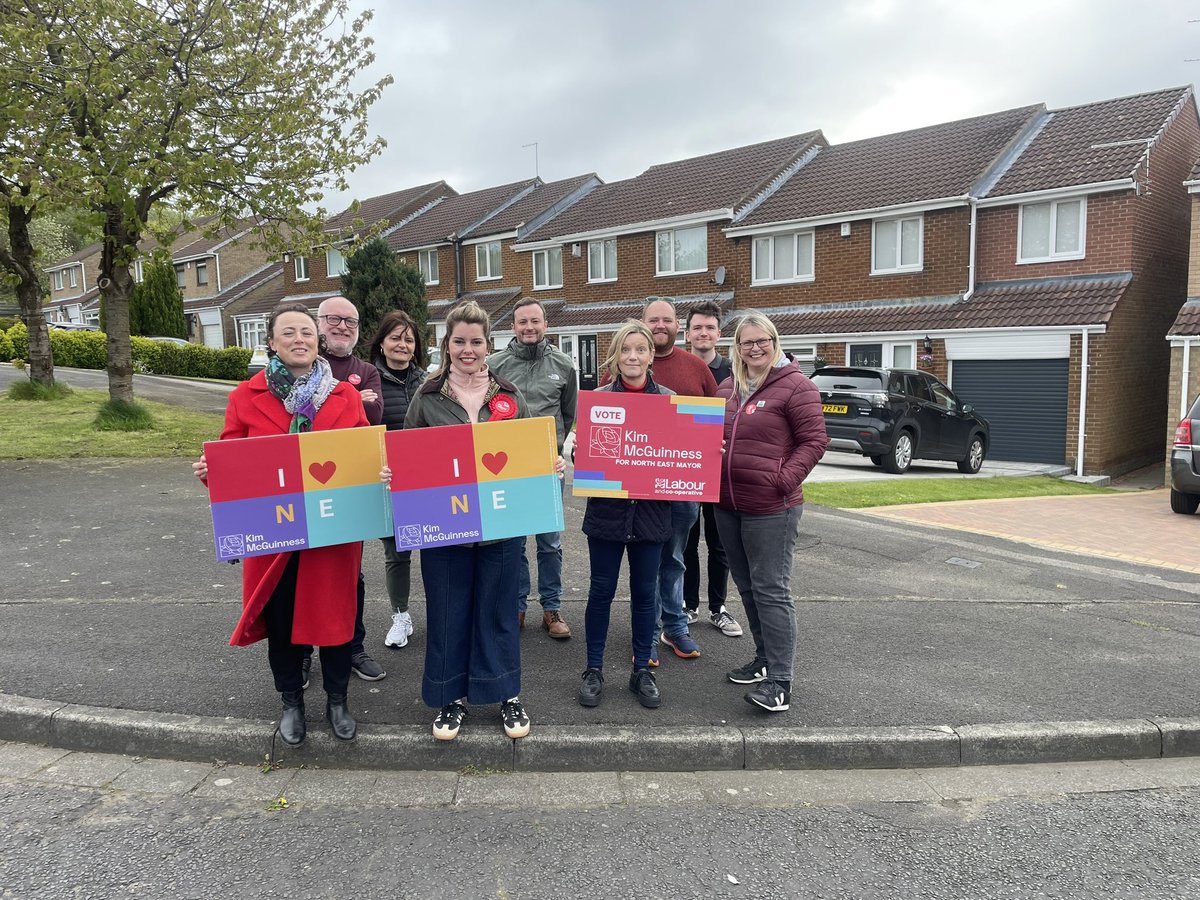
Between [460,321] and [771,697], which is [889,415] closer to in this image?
[771,697]

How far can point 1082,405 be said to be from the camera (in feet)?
55.1

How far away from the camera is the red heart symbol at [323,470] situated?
11.7ft

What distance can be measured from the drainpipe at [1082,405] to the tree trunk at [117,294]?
17.8 metres

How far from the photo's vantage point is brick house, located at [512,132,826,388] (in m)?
23.8

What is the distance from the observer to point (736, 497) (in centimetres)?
418

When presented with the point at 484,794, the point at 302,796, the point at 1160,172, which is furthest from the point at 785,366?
the point at 1160,172

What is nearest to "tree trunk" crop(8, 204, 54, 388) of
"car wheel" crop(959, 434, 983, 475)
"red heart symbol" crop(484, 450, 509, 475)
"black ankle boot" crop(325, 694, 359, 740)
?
"black ankle boot" crop(325, 694, 359, 740)

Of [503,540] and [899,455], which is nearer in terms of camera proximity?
[503,540]

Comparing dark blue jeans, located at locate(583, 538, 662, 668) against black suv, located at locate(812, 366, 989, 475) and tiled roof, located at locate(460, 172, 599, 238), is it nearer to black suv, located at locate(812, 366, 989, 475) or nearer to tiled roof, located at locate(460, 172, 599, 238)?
black suv, located at locate(812, 366, 989, 475)

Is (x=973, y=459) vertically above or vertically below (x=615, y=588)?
below

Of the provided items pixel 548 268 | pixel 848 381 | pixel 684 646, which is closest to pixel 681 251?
pixel 548 268

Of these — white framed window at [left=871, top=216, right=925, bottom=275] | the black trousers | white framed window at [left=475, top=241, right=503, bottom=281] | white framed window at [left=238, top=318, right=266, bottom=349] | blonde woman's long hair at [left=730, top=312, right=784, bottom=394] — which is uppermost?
white framed window at [left=475, top=241, right=503, bottom=281]

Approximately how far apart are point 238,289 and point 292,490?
45.6m

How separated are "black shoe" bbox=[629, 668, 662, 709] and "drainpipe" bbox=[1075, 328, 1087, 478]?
51.6ft
